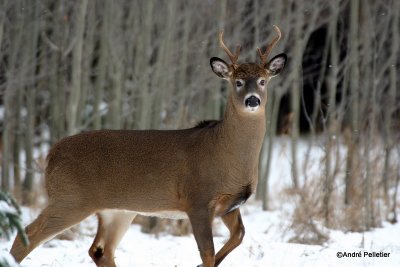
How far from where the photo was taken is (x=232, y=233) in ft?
22.6

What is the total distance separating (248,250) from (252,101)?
236cm

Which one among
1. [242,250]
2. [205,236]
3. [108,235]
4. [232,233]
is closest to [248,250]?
[242,250]

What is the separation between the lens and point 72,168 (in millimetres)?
6988

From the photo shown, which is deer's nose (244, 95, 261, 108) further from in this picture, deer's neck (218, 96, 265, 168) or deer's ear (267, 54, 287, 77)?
deer's ear (267, 54, 287, 77)

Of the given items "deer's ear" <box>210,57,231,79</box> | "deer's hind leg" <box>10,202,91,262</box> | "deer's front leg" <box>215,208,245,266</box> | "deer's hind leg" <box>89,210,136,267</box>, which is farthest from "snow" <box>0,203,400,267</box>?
"deer's ear" <box>210,57,231,79</box>

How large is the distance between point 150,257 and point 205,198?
1946 millimetres

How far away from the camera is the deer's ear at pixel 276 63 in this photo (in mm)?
7062

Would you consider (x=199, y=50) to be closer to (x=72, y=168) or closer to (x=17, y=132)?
(x=17, y=132)

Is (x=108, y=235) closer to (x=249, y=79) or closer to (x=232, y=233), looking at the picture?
(x=232, y=233)

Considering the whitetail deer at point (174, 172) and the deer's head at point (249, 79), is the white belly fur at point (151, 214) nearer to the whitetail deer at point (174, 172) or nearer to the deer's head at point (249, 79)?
the whitetail deer at point (174, 172)

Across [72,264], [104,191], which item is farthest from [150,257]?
[104,191]

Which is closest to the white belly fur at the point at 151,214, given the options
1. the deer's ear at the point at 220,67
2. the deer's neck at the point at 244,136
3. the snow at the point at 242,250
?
the snow at the point at 242,250

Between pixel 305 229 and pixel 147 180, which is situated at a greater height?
pixel 147 180

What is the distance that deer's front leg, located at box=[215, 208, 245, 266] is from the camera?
268 inches
